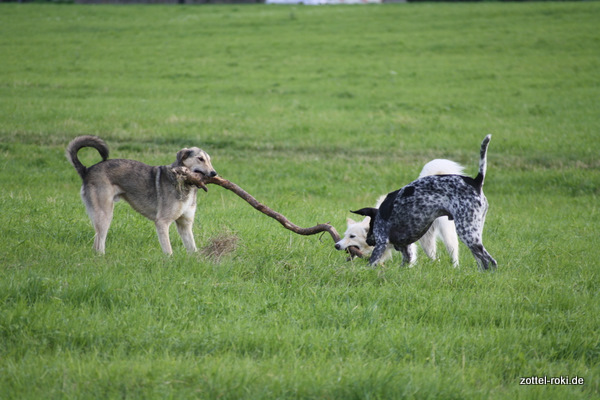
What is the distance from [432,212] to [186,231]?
348cm

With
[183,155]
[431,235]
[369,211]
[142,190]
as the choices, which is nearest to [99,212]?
[142,190]

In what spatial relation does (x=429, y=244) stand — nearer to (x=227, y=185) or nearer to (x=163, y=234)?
(x=227, y=185)

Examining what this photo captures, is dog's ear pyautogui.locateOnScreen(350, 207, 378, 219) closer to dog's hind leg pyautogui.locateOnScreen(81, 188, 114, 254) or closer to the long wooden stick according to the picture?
the long wooden stick

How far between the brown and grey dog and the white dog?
220 cm

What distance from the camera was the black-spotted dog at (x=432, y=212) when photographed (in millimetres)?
7566

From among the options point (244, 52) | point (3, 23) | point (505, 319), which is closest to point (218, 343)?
point (505, 319)

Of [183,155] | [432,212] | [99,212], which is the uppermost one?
[183,155]

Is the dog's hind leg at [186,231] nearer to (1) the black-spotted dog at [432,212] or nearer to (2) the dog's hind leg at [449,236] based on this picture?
(1) the black-spotted dog at [432,212]

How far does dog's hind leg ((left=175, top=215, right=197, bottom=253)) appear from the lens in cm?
862

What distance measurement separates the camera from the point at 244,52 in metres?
33.7

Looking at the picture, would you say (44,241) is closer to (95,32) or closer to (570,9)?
(95,32)

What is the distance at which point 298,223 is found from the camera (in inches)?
402

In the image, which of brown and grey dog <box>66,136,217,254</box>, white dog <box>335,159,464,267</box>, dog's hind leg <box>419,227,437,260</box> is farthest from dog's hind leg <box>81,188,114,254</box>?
dog's hind leg <box>419,227,437,260</box>

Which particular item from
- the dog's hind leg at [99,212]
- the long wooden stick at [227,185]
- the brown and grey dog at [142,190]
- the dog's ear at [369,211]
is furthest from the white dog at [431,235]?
the dog's hind leg at [99,212]
